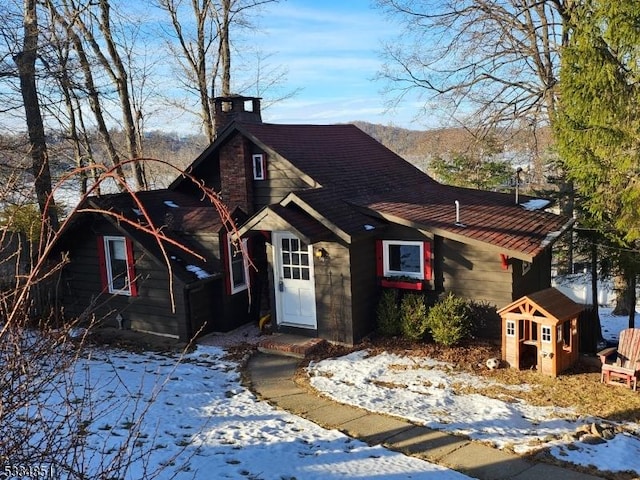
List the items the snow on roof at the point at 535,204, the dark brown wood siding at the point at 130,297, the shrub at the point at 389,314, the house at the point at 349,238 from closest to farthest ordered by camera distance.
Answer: the house at the point at 349,238 < the shrub at the point at 389,314 < the dark brown wood siding at the point at 130,297 < the snow on roof at the point at 535,204

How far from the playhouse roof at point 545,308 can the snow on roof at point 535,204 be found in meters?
4.80

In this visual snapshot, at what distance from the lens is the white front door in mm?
12227

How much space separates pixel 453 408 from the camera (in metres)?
8.59

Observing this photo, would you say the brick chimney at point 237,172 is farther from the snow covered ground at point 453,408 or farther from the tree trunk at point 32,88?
the snow covered ground at point 453,408

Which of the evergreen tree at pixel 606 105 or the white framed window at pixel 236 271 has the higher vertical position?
the evergreen tree at pixel 606 105

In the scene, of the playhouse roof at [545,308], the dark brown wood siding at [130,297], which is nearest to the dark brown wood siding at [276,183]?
the dark brown wood siding at [130,297]

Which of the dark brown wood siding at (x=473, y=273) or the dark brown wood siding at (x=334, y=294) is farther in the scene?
the dark brown wood siding at (x=334, y=294)

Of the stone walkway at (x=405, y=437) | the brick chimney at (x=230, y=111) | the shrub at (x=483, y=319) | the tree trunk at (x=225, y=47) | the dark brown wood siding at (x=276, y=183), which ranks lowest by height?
the stone walkway at (x=405, y=437)

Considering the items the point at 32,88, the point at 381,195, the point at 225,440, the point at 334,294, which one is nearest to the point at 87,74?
the point at 32,88

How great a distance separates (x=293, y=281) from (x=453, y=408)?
5001mm

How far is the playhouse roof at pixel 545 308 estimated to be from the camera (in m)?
9.70

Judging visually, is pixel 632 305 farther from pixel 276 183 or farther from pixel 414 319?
pixel 276 183

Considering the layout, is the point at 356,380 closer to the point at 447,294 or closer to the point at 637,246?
the point at 447,294

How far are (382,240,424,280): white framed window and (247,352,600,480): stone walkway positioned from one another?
3.45 meters
